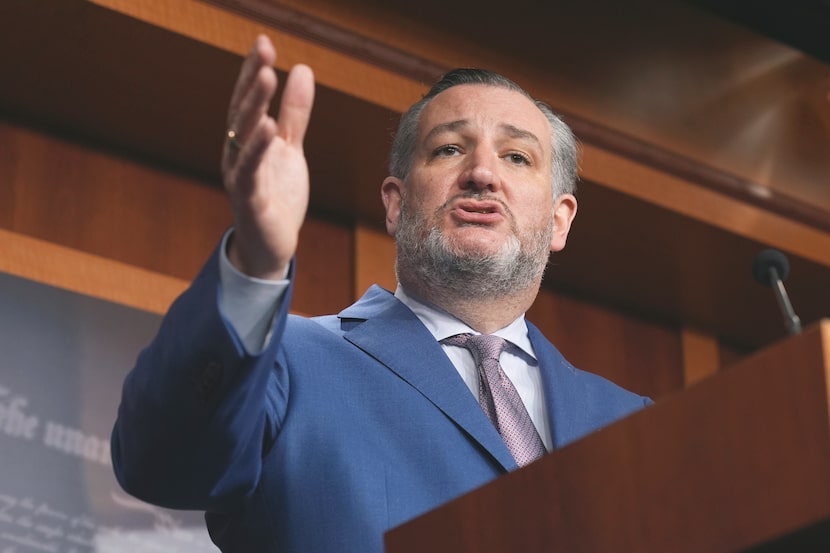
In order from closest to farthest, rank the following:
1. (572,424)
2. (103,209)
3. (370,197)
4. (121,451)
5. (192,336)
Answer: (192,336), (121,451), (572,424), (103,209), (370,197)

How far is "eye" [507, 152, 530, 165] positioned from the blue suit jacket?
0.34 meters

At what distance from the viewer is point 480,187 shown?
2197 millimetres

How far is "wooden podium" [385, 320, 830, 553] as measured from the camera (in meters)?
1.17

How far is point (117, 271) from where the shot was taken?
315cm

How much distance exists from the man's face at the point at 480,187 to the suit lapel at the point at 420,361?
0.49ft

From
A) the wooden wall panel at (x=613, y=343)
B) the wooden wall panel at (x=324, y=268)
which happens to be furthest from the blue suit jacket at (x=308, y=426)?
the wooden wall panel at (x=613, y=343)

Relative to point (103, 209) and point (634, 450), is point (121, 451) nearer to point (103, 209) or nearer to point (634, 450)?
point (634, 450)

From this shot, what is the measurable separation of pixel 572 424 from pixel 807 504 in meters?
0.81

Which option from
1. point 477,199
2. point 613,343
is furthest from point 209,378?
point 613,343

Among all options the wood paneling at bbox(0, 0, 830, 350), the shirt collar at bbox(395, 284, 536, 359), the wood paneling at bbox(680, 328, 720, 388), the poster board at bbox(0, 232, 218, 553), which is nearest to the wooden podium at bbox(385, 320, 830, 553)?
the shirt collar at bbox(395, 284, 536, 359)

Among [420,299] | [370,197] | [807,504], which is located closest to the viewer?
[807,504]

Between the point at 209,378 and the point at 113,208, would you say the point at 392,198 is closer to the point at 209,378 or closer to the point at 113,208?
the point at 209,378

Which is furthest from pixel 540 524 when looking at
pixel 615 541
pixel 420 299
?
pixel 420 299

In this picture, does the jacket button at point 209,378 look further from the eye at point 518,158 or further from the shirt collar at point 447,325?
the eye at point 518,158
